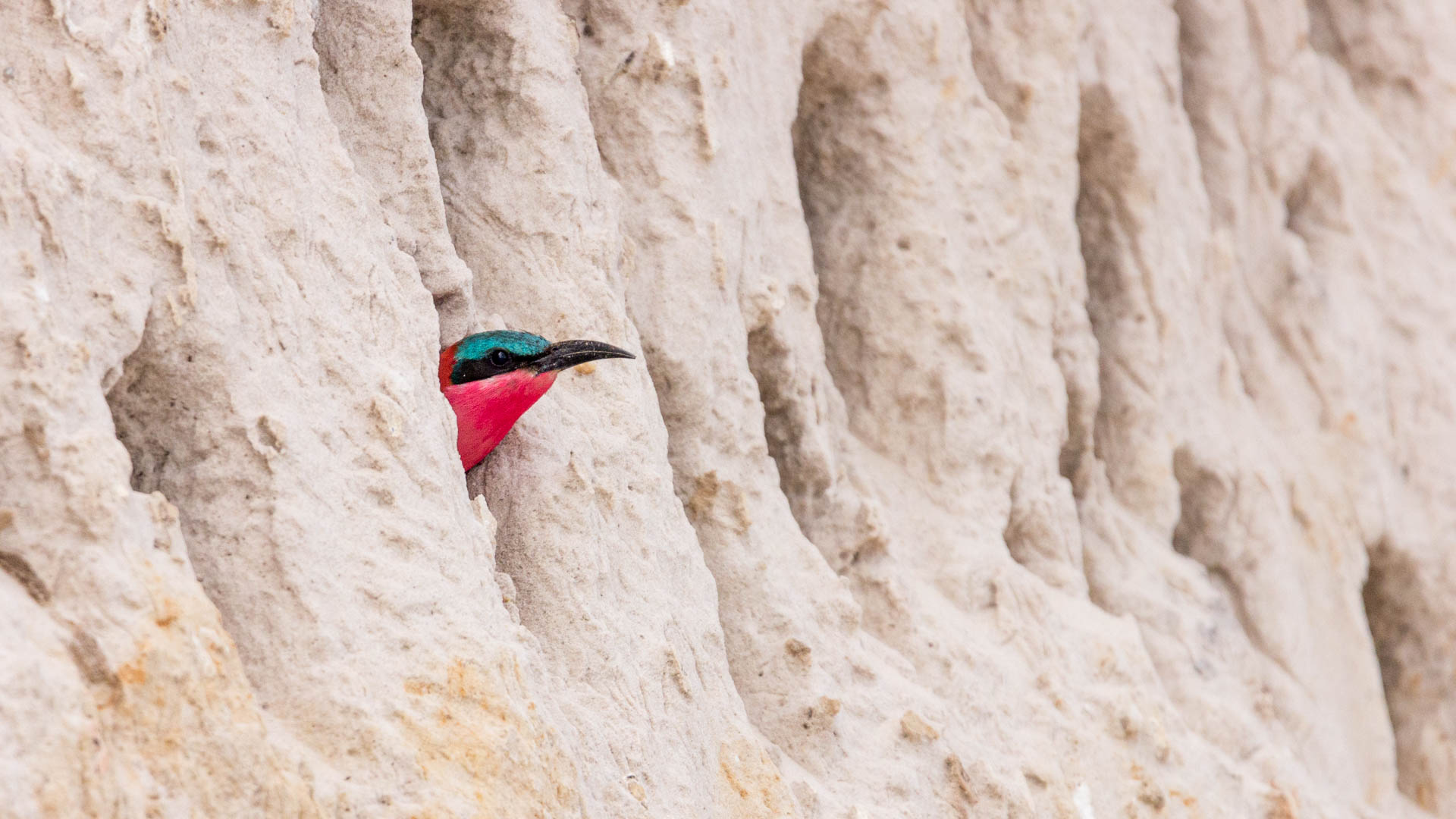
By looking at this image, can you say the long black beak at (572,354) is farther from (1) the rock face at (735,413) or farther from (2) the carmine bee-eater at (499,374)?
(1) the rock face at (735,413)

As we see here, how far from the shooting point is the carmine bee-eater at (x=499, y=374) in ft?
10.7

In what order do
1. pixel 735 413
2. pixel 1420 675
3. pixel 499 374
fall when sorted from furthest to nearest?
1. pixel 1420 675
2. pixel 735 413
3. pixel 499 374

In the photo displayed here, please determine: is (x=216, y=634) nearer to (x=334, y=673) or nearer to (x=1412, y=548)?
(x=334, y=673)

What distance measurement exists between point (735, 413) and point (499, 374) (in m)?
0.69

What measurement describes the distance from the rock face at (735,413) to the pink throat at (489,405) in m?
0.06

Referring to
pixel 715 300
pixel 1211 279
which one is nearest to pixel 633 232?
pixel 715 300

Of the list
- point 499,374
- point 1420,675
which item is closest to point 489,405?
Answer: point 499,374

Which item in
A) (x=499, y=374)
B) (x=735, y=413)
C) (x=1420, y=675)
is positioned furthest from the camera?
(x=1420, y=675)

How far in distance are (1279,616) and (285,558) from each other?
13.3ft

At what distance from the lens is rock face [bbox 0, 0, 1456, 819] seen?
252cm

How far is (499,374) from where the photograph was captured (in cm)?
328

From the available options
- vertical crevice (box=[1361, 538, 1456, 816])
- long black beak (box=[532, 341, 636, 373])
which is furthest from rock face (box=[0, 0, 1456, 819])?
long black beak (box=[532, 341, 636, 373])

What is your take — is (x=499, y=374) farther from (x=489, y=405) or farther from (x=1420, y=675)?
(x=1420, y=675)

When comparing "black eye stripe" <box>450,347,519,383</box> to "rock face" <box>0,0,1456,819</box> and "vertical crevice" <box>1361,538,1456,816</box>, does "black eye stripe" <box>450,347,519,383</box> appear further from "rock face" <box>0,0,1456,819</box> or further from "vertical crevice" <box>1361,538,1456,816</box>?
"vertical crevice" <box>1361,538,1456,816</box>
